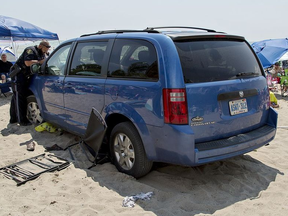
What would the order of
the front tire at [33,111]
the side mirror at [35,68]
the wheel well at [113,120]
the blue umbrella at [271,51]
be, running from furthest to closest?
the blue umbrella at [271,51] < the front tire at [33,111] < the side mirror at [35,68] < the wheel well at [113,120]

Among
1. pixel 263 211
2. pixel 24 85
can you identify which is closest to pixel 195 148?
pixel 263 211

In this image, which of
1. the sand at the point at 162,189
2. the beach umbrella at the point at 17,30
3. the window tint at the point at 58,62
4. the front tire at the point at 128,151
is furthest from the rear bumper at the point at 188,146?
the beach umbrella at the point at 17,30

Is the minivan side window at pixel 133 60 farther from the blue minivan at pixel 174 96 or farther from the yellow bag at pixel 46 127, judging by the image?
the yellow bag at pixel 46 127

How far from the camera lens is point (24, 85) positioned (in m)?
6.08

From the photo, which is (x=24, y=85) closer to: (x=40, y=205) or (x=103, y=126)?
(x=103, y=126)

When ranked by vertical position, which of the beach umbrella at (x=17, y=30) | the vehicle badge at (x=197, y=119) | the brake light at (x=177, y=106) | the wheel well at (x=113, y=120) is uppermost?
the beach umbrella at (x=17, y=30)

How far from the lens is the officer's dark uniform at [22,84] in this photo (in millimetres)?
6016

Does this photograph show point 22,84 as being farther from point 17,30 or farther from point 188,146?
point 17,30

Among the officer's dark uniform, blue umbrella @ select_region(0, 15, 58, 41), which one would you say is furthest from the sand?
blue umbrella @ select_region(0, 15, 58, 41)

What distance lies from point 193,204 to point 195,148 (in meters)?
0.61

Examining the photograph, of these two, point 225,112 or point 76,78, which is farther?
point 76,78

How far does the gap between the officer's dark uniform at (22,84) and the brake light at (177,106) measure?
4.14 m

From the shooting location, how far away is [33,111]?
20.2ft

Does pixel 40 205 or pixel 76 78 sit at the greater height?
pixel 76 78
